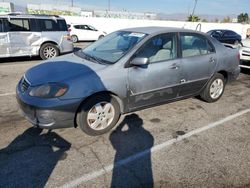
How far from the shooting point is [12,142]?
350 cm

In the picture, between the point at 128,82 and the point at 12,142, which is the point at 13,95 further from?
the point at 128,82

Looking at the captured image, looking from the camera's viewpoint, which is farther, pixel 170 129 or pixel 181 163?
pixel 170 129

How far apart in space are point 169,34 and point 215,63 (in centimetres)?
134

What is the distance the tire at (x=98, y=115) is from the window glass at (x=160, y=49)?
940mm

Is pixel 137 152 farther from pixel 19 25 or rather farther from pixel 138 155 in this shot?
pixel 19 25

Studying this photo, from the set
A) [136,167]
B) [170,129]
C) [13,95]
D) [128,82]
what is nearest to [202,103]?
[170,129]

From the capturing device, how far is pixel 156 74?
4.09 metres

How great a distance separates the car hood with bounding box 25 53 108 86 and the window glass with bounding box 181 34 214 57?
69.1 inches

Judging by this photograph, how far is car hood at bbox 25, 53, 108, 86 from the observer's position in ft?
11.5

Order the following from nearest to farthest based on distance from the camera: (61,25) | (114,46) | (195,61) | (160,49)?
1. (160,49)
2. (114,46)
3. (195,61)
4. (61,25)

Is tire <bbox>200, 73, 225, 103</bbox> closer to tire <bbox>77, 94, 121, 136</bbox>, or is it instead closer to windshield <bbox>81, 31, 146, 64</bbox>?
windshield <bbox>81, 31, 146, 64</bbox>

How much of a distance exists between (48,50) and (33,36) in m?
0.81

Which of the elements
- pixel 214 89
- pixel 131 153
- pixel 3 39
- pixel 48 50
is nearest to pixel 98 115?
pixel 131 153

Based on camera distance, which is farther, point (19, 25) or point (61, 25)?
point (61, 25)
